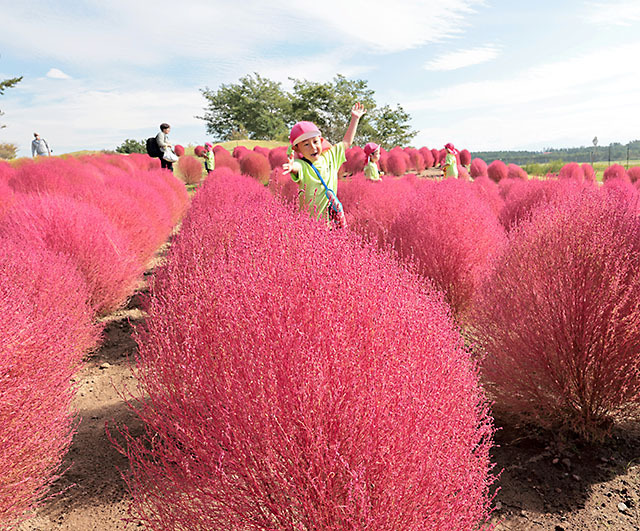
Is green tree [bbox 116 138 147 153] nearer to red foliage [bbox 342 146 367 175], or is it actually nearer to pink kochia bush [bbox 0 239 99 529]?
red foliage [bbox 342 146 367 175]

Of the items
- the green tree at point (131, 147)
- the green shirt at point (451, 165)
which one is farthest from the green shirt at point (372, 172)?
the green tree at point (131, 147)

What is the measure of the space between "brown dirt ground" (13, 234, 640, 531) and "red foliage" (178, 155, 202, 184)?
62.6 ft

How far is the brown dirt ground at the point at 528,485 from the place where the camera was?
2.52m

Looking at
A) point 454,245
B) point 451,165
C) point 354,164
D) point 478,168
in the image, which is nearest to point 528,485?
point 454,245

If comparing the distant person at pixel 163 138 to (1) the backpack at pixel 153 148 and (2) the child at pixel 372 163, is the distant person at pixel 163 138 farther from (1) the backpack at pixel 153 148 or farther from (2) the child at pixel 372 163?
(2) the child at pixel 372 163

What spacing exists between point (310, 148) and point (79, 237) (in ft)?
8.92

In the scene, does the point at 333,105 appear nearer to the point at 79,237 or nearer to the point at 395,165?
the point at 395,165

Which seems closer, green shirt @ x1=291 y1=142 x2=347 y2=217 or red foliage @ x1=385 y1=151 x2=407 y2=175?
green shirt @ x1=291 y1=142 x2=347 y2=217

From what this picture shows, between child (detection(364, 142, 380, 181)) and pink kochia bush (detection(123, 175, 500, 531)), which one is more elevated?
child (detection(364, 142, 380, 181))

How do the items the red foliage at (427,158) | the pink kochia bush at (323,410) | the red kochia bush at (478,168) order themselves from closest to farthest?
1. the pink kochia bush at (323,410)
2. the red kochia bush at (478,168)
3. the red foliage at (427,158)

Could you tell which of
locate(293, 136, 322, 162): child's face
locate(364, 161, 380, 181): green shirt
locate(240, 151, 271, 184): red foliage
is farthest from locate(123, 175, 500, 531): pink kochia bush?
locate(240, 151, 271, 184): red foliage

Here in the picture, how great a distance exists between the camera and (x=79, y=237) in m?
4.78

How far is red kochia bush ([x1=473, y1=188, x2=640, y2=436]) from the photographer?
265 centimetres

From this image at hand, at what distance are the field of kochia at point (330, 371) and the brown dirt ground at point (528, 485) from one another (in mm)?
141
